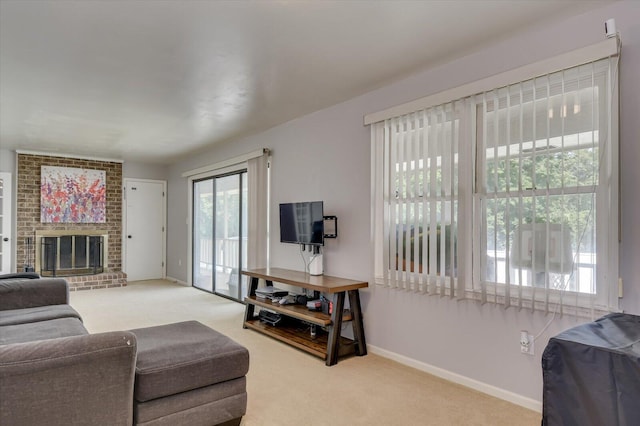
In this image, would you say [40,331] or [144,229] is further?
[144,229]

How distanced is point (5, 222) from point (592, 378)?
25.6 feet

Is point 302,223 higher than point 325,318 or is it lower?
higher

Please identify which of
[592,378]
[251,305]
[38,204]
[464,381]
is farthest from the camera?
[38,204]

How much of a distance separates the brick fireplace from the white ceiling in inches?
97.5

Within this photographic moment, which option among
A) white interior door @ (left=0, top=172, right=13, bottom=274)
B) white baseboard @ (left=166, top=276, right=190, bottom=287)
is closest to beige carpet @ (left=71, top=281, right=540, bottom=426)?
white baseboard @ (left=166, top=276, right=190, bottom=287)

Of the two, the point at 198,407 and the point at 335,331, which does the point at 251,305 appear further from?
the point at 198,407

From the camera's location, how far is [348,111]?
3.78 metres

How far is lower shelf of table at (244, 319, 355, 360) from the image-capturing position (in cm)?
335

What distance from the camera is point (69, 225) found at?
6859 mm

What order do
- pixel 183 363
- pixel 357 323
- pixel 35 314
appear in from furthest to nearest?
pixel 357 323 → pixel 35 314 → pixel 183 363

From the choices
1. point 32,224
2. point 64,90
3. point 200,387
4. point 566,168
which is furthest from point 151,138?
point 566,168

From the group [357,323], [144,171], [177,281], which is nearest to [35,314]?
[357,323]

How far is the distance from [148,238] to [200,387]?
21.0ft

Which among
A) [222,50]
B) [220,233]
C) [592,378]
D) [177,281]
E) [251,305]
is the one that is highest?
[222,50]
